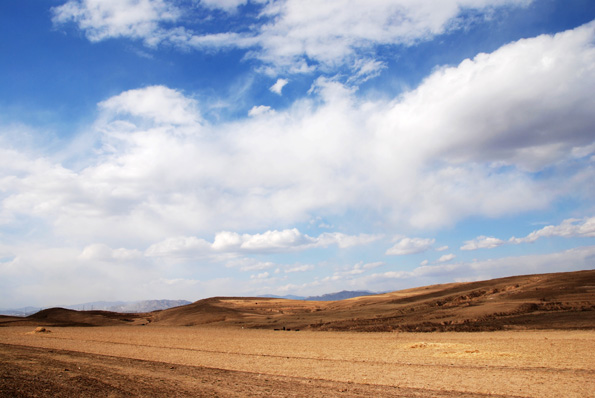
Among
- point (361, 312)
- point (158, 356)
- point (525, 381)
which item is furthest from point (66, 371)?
point (361, 312)

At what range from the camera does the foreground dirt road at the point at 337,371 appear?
1157 cm

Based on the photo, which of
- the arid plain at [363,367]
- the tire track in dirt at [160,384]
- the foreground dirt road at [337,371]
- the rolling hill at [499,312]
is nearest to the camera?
the tire track in dirt at [160,384]

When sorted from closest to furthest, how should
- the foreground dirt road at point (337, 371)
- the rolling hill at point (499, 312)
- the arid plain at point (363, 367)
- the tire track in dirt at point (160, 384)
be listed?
1. the tire track in dirt at point (160, 384)
2. the foreground dirt road at point (337, 371)
3. the arid plain at point (363, 367)
4. the rolling hill at point (499, 312)

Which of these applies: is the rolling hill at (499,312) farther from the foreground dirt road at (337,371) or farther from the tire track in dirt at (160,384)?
the tire track in dirt at (160,384)

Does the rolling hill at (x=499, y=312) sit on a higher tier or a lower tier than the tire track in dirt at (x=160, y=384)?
lower

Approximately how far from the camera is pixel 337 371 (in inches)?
617

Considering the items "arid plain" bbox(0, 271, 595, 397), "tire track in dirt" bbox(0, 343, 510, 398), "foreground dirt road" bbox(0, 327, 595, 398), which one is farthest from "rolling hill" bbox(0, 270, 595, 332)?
"tire track in dirt" bbox(0, 343, 510, 398)

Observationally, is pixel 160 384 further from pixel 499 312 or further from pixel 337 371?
pixel 499 312

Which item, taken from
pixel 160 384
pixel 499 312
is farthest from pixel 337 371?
pixel 499 312

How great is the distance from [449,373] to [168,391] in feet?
31.9

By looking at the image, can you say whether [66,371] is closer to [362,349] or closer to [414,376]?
[414,376]

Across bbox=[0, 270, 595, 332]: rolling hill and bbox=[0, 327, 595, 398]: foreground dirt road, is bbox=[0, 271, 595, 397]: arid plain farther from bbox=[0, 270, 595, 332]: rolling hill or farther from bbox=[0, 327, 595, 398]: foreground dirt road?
bbox=[0, 270, 595, 332]: rolling hill

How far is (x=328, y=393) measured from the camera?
11359 millimetres

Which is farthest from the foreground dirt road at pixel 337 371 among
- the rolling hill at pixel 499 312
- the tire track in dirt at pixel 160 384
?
the rolling hill at pixel 499 312
